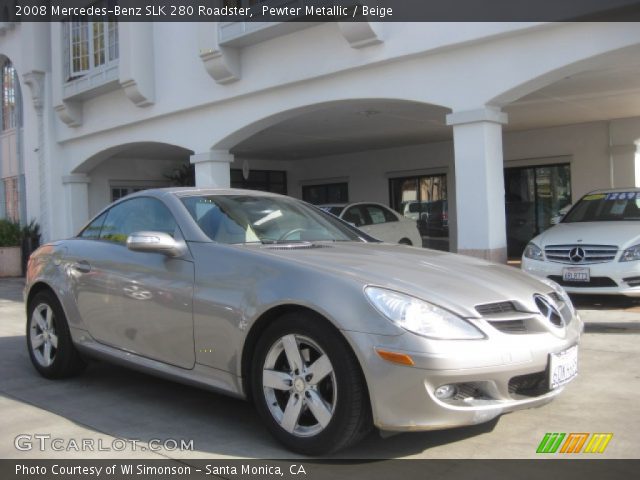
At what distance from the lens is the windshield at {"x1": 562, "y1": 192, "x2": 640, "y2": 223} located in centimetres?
909

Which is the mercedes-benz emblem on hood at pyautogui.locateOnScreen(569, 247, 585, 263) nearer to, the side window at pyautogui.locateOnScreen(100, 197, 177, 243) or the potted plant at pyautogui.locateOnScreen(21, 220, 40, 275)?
the side window at pyautogui.locateOnScreen(100, 197, 177, 243)

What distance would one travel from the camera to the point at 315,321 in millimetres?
3443

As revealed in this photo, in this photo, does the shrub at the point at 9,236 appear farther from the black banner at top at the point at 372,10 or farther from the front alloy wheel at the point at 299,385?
the front alloy wheel at the point at 299,385

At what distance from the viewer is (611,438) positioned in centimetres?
379

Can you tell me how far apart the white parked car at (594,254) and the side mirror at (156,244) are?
5.33 m

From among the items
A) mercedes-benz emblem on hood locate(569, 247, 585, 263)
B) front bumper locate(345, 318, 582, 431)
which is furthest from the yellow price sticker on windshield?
front bumper locate(345, 318, 582, 431)

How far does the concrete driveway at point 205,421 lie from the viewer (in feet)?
12.0

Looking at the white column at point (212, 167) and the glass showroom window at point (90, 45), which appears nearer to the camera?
the white column at point (212, 167)

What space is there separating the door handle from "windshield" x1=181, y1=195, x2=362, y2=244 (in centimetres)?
95

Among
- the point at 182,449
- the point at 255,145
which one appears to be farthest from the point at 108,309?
the point at 255,145

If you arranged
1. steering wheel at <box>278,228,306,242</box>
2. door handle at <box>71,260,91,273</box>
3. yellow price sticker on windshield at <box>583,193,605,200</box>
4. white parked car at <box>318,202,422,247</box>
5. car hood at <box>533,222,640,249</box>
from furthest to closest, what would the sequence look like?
white parked car at <box>318,202,422,247</box> → yellow price sticker on windshield at <box>583,193,605,200</box> → car hood at <box>533,222,640,249</box> → door handle at <box>71,260,91,273</box> → steering wheel at <box>278,228,306,242</box>

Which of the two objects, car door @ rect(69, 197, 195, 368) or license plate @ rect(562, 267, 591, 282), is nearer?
car door @ rect(69, 197, 195, 368)

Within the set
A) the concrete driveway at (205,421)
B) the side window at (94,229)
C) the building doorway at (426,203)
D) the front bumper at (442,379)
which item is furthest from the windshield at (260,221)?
the building doorway at (426,203)

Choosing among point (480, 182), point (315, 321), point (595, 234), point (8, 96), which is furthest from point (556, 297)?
point (8, 96)
